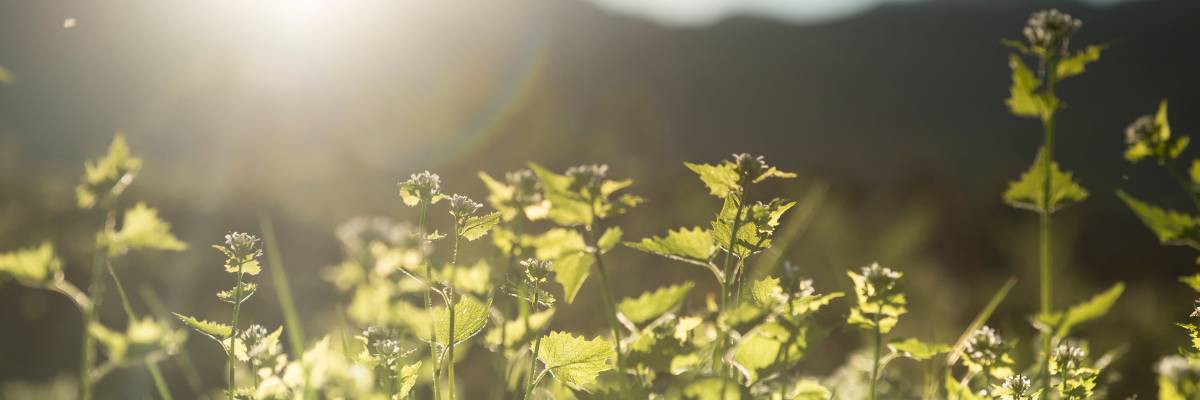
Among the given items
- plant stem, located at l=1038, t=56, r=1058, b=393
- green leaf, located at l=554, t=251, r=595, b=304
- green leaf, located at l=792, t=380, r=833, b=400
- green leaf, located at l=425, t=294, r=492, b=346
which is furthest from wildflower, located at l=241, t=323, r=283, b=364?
plant stem, located at l=1038, t=56, r=1058, b=393

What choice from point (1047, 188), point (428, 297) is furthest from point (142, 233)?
point (1047, 188)

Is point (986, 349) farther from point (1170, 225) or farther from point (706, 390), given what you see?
point (706, 390)

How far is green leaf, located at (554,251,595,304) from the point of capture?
85 cm

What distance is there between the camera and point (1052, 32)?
31.4 inches

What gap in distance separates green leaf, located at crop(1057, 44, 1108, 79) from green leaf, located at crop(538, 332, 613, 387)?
0.60 metres

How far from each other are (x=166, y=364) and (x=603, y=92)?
1180 cm

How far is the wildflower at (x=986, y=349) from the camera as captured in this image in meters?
1.11

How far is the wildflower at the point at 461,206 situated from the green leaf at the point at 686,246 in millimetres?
218

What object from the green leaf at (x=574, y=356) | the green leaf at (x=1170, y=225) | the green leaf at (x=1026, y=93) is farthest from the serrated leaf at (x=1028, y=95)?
the green leaf at (x=574, y=356)

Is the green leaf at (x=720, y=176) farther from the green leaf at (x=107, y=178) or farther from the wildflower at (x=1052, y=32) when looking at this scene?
the green leaf at (x=107, y=178)

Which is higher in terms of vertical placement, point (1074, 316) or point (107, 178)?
point (107, 178)

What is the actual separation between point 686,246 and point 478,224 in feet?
0.90

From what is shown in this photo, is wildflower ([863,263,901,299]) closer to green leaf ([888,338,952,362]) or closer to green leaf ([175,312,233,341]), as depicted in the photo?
green leaf ([888,338,952,362])

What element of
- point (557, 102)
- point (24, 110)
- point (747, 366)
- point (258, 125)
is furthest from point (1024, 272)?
point (24, 110)
